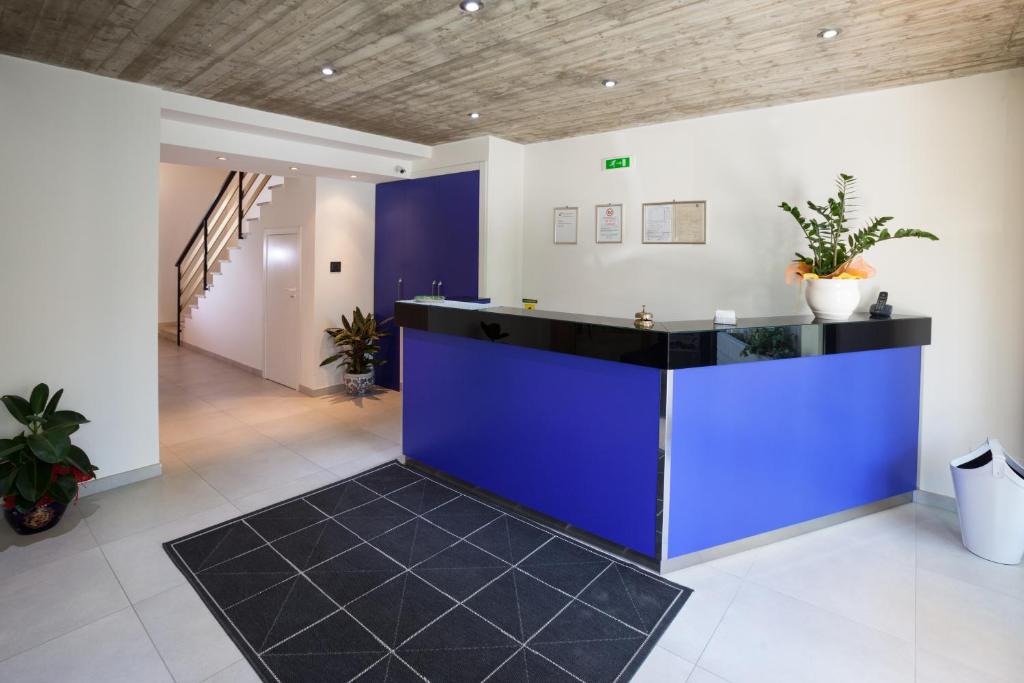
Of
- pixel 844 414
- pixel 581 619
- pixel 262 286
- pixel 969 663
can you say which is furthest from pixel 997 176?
pixel 262 286

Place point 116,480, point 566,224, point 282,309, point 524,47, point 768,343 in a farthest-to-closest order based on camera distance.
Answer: point 282,309
point 566,224
point 116,480
point 524,47
point 768,343

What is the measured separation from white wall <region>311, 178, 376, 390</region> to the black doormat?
302 centimetres

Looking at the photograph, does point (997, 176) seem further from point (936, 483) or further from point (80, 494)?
point (80, 494)

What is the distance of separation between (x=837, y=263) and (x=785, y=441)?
122 cm

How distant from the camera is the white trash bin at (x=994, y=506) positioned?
2.75 metres

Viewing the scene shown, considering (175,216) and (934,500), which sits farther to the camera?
(175,216)

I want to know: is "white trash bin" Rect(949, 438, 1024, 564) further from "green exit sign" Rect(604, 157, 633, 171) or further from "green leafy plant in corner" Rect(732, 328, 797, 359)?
"green exit sign" Rect(604, 157, 633, 171)

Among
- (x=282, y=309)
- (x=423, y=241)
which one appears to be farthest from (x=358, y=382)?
(x=423, y=241)

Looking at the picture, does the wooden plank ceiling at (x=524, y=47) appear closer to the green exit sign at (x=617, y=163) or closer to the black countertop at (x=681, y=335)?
the green exit sign at (x=617, y=163)

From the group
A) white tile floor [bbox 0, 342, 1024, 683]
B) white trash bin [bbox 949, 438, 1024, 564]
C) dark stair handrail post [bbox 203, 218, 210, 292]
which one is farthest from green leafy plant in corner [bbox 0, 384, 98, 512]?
dark stair handrail post [bbox 203, 218, 210, 292]

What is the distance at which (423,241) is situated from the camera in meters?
5.90

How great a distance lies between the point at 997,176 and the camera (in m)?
3.25

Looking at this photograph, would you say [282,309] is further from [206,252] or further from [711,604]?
[711,604]

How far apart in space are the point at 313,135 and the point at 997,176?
494 centimetres
